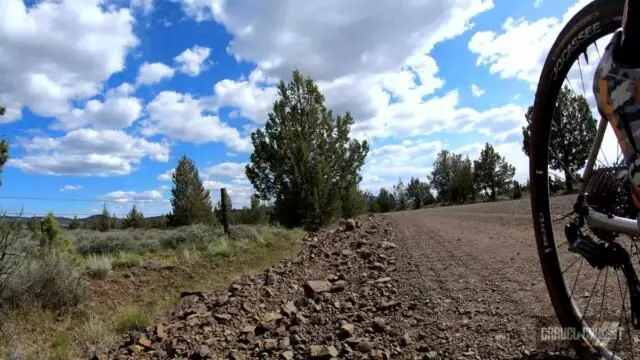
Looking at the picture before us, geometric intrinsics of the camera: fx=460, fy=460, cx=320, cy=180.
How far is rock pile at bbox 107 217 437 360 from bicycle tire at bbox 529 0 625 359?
88 cm

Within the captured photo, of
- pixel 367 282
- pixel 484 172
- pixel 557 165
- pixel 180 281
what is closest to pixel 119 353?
pixel 367 282

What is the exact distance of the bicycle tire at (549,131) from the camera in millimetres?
2227

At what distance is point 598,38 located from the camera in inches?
89.4

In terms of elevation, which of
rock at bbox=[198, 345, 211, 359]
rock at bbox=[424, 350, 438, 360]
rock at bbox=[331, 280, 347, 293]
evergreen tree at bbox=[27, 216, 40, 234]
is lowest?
rock at bbox=[198, 345, 211, 359]

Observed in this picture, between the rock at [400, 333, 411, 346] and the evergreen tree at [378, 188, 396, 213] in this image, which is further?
the evergreen tree at [378, 188, 396, 213]

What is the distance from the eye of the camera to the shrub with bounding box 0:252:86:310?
674 centimetres

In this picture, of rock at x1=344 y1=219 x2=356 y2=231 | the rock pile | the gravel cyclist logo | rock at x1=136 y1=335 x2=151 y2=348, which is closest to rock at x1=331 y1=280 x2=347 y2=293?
the rock pile

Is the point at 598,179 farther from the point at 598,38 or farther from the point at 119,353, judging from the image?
the point at 119,353

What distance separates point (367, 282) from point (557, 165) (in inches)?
108

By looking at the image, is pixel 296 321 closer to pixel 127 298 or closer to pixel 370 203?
pixel 127 298

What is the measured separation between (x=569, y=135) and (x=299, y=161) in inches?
924

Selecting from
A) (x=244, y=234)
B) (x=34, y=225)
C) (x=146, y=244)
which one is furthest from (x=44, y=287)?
(x=34, y=225)

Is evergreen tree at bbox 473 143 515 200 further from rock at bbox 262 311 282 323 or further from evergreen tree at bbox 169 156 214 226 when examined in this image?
rock at bbox 262 311 282 323

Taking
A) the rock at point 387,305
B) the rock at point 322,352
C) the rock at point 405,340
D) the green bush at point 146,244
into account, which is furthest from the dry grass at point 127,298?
the rock at point 405,340
